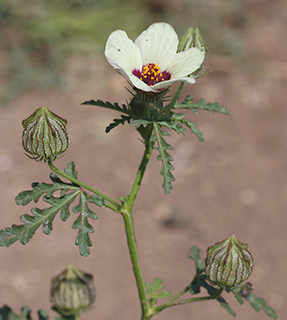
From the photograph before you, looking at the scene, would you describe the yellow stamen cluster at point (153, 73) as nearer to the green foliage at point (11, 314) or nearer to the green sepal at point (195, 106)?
the green sepal at point (195, 106)

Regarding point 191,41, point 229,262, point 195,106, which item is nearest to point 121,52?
point 191,41

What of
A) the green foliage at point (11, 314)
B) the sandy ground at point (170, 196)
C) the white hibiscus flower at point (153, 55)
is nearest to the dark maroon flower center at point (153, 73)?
the white hibiscus flower at point (153, 55)

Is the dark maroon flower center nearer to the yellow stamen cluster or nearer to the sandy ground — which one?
the yellow stamen cluster

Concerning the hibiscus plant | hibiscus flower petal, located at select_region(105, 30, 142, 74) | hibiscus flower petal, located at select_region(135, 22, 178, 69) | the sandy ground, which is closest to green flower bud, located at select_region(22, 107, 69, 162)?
the hibiscus plant

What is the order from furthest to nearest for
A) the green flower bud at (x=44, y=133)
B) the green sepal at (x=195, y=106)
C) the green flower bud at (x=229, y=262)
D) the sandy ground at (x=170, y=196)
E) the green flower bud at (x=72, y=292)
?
the sandy ground at (x=170, y=196), the green flower bud at (x=72, y=292), the green sepal at (x=195, y=106), the green flower bud at (x=229, y=262), the green flower bud at (x=44, y=133)

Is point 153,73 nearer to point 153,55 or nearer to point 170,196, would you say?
point 153,55

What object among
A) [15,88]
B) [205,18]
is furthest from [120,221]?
[205,18]
